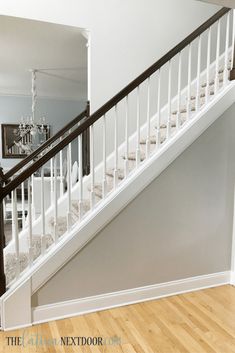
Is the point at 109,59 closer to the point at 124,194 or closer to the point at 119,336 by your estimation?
the point at 124,194

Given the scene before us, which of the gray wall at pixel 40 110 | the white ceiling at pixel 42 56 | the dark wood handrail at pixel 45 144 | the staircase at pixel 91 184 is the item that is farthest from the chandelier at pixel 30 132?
the staircase at pixel 91 184

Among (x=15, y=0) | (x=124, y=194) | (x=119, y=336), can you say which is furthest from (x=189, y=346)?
(x=15, y=0)

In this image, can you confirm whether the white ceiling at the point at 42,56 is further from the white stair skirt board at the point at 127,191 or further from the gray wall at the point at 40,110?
the white stair skirt board at the point at 127,191

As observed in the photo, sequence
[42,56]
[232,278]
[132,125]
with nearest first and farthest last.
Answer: [232,278], [132,125], [42,56]

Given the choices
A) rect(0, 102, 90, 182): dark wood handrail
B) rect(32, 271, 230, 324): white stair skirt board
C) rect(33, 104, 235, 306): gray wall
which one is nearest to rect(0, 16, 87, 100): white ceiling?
rect(0, 102, 90, 182): dark wood handrail

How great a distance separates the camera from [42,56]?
14.2ft

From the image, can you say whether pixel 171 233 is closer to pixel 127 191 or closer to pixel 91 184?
pixel 127 191

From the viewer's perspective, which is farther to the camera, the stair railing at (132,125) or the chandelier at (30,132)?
the chandelier at (30,132)

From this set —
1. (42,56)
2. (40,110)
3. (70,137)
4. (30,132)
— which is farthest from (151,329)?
(40,110)

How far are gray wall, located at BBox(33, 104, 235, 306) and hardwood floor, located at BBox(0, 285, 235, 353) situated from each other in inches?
8.0

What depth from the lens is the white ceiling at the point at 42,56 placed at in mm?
3322

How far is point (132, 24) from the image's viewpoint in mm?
3316

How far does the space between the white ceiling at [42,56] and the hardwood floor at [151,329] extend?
306 centimetres

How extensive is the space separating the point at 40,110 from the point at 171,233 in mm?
5896
